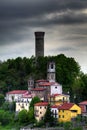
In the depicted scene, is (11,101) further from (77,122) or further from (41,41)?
(41,41)

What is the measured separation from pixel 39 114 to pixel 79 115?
4540 mm

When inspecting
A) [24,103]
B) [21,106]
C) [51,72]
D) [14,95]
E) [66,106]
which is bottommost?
[66,106]

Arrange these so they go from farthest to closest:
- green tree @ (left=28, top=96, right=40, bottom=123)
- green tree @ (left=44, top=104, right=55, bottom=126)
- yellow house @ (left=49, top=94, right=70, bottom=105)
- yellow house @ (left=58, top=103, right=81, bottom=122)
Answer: yellow house @ (left=49, top=94, right=70, bottom=105) < green tree @ (left=28, top=96, right=40, bottom=123) < yellow house @ (left=58, top=103, right=81, bottom=122) < green tree @ (left=44, top=104, right=55, bottom=126)

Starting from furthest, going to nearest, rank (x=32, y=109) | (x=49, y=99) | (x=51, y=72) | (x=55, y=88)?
1. (x=51, y=72)
2. (x=55, y=88)
3. (x=49, y=99)
4. (x=32, y=109)

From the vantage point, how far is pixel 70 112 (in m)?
88.2

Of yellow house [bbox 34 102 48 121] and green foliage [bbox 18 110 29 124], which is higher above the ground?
yellow house [bbox 34 102 48 121]

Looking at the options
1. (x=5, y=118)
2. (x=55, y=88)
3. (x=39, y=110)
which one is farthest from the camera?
(x=55, y=88)

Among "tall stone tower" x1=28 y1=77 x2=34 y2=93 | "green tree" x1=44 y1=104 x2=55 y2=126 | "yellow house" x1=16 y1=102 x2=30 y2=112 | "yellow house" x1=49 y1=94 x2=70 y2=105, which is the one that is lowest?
"green tree" x1=44 y1=104 x2=55 y2=126

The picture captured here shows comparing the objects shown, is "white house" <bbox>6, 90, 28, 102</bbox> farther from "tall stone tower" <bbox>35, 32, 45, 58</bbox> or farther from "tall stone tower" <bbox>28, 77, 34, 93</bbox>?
"tall stone tower" <bbox>35, 32, 45, 58</bbox>

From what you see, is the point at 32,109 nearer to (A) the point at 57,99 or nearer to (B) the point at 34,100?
(B) the point at 34,100

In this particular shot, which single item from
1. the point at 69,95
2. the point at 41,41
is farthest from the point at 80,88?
the point at 41,41

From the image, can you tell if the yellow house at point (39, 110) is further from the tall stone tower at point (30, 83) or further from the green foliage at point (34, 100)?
the tall stone tower at point (30, 83)

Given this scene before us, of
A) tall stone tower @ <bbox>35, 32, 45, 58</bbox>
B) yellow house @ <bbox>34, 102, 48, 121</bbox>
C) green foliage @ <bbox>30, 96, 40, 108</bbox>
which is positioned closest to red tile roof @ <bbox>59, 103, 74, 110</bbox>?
yellow house @ <bbox>34, 102, 48, 121</bbox>

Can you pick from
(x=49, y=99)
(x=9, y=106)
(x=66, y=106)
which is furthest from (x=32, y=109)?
(x=9, y=106)
